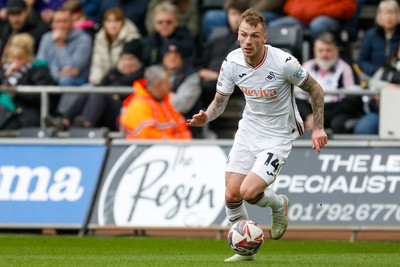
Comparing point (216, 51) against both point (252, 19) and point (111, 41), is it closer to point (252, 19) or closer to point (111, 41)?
point (111, 41)

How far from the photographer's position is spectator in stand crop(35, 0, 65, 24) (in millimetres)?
21406

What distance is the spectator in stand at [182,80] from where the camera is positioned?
1808 centimetres

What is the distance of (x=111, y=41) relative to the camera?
19.7 meters

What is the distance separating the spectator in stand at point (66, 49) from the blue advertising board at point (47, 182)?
3.24 m

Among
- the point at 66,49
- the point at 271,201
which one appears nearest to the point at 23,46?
the point at 66,49

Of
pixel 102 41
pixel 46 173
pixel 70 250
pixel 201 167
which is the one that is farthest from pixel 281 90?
pixel 102 41

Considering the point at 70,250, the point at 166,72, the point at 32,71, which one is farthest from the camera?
the point at 32,71

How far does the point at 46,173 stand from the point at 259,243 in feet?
18.8

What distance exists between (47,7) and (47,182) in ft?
20.2

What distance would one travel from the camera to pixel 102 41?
1972 centimetres

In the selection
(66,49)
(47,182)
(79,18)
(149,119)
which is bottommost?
(47,182)

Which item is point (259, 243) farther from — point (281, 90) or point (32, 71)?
point (32, 71)

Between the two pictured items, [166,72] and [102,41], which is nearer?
[166,72]

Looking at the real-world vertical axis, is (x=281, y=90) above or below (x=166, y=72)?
above
